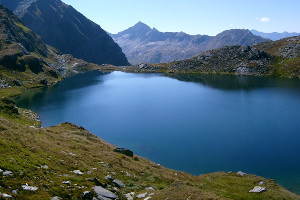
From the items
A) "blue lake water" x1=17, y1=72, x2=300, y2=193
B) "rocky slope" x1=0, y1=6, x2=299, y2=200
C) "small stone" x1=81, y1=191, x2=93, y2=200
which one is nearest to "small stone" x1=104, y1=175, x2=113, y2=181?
"rocky slope" x1=0, y1=6, x2=299, y2=200

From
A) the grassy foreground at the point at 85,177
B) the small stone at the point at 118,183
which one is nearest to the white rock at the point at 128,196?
the grassy foreground at the point at 85,177

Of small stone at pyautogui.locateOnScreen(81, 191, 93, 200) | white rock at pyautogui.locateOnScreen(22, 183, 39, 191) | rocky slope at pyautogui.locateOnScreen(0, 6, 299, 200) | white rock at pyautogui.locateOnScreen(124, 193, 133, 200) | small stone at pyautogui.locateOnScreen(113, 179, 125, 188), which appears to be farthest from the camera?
small stone at pyautogui.locateOnScreen(113, 179, 125, 188)

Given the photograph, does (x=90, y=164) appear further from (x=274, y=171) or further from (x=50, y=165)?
(x=274, y=171)

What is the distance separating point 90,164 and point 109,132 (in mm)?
52002

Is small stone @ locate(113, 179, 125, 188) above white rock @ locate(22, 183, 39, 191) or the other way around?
the other way around

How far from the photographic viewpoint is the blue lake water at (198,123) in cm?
6334

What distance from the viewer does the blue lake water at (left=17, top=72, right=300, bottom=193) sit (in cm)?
6334

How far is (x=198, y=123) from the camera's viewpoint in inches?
3738

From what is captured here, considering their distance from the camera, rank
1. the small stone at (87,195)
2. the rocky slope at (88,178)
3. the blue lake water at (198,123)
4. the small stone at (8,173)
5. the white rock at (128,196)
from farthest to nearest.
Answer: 1. the blue lake water at (198,123)
2. the white rock at (128,196)
3. the small stone at (87,195)
4. the rocky slope at (88,178)
5. the small stone at (8,173)

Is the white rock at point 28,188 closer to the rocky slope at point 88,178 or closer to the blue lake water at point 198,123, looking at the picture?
the rocky slope at point 88,178

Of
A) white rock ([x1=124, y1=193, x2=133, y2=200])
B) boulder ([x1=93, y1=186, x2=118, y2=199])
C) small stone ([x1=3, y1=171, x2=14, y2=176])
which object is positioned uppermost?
small stone ([x1=3, y1=171, x2=14, y2=176])

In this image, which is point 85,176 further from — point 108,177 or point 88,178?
point 108,177

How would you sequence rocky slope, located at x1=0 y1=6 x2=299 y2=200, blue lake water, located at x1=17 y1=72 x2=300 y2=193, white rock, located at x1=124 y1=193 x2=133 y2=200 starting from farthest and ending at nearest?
blue lake water, located at x1=17 y1=72 x2=300 y2=193, white rock, located at x1=124 y1=193 x2=133 y2=200, rocky slope, located at x1=0 y1=6 x2=299 y2=200

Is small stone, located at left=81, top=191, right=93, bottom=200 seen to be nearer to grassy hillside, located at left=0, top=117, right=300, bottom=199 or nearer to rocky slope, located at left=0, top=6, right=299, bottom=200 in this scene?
rocky slope, located at left=0, top=6, right=299, bottom=200
